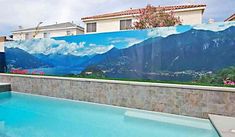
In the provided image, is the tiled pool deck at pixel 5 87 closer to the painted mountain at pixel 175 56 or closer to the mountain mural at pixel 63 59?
the mountain mural at pixel 63 59

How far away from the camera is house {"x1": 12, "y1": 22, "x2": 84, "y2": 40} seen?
3369cm

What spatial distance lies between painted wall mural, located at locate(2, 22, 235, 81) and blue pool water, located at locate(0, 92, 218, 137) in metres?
2.66

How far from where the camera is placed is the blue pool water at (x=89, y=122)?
7.99m

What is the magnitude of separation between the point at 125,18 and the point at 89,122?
15733mm

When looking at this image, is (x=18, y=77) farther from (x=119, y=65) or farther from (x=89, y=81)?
(x=119, y=65)

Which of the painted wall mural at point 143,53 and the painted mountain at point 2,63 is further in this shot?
the painted mountain at point 2,63

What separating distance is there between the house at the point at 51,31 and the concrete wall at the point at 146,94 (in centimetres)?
1992

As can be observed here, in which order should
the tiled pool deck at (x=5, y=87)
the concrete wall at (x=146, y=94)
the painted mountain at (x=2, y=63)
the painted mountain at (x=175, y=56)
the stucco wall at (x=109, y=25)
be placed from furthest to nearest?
the stucco wall at (x=109, y=25), the painted mountain at (x=2, y=63), the tiled pool deck at (x=5, y=87), the painted mountain at (x=175, y=56), the concrete wall at (x=146, y=94)

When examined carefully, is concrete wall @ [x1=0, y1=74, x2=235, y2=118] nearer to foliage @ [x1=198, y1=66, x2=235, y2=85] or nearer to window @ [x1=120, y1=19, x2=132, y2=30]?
foliage @ [x1=198, y1=66, x2=235, y2=85]

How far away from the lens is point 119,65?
1329 cm

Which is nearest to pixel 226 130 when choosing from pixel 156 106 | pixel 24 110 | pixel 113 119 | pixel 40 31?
pixel 156 106

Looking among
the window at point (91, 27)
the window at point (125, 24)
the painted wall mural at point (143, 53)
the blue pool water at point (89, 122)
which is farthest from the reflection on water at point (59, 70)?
the window at point (91, 27)

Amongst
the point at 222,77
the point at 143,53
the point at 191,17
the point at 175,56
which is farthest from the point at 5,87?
the point at 191,17

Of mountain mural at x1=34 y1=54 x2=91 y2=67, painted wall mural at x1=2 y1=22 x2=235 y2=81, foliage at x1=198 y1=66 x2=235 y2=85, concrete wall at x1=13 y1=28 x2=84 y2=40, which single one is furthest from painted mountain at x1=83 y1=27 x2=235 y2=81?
concrete wall at x1=13 y1=28 x2=84 y2=40
